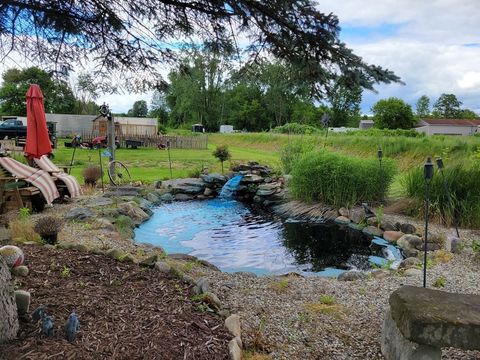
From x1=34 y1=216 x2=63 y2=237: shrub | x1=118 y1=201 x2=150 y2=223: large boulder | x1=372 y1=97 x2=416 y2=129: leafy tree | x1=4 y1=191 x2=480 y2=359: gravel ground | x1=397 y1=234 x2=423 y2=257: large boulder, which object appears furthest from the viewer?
x1=372 y1=97 x2=416 y2=129: leafy tree

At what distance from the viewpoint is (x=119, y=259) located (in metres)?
3.94

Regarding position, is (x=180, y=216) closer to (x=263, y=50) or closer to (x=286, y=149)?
(x=286, y=149)

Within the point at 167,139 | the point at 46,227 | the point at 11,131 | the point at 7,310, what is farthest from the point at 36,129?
the point at 167,139

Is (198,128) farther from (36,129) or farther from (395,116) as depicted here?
(36,129)

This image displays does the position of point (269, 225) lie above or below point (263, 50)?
below

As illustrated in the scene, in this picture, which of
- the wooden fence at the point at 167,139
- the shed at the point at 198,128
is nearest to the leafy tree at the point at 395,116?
the shed at the point at 198,128

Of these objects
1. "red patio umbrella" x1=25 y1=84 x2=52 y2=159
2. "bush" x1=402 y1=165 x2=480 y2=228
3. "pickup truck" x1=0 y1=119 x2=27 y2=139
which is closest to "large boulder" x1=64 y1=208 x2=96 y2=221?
"red patio umbrella" x1=25 y1=84 x2=52 y2=159

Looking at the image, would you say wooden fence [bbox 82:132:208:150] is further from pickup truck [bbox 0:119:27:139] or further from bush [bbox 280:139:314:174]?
bush [bbox 280:139:314:174]

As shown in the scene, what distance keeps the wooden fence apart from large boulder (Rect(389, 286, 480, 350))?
931 inches

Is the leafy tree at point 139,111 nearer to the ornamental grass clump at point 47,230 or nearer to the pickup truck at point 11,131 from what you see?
the pickup truck at point 11,131

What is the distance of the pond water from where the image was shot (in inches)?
243

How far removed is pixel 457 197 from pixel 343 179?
2266mm

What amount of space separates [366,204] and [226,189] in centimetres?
498

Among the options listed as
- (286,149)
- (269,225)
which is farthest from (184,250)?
(286,149)
